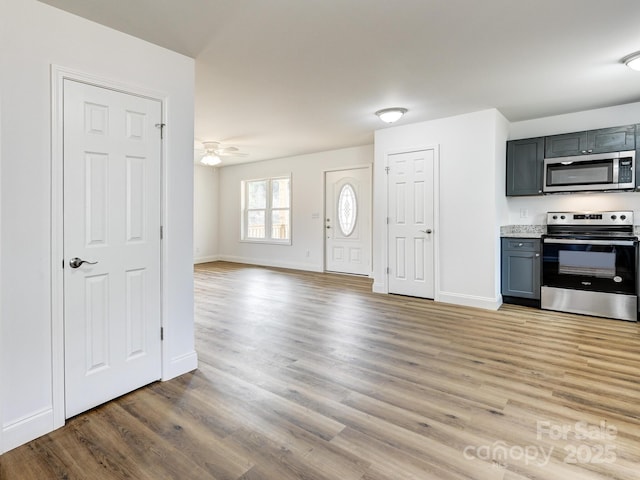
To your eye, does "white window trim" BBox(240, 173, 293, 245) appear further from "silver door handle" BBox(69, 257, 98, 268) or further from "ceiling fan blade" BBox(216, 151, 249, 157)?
"silver door handle" BBox(69, 257, 98, 268)

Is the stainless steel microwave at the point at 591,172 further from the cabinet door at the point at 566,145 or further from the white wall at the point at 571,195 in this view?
the white wall at the point at 571,195

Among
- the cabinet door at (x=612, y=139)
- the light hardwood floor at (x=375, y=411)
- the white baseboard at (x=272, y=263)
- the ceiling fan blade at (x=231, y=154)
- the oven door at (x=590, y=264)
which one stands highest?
the ceiling fan blade at (x=231, y=154)

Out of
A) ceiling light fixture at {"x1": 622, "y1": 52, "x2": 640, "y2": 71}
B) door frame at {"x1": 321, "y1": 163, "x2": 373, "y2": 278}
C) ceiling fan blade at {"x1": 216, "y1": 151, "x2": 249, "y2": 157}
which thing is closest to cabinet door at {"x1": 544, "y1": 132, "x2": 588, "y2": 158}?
ceiling light fixture at {"x1": 622, "y1": 52, "x2": 640, "y2": 71}

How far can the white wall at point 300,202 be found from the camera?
6989 mm

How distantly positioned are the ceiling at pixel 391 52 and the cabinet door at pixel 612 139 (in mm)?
335

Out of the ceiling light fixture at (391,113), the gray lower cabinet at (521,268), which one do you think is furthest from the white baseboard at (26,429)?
the gray lower cabinet at (521,268)

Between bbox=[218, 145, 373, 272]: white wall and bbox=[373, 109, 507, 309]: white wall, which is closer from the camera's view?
bbox=[373, 109, 507, 309]: white wall

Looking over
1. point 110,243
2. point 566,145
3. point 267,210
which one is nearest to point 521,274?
point 566,145

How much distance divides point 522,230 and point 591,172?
1040mm

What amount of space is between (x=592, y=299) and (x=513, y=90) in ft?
8.37

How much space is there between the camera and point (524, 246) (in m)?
4.38

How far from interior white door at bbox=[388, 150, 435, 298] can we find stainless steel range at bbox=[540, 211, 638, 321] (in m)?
1.41

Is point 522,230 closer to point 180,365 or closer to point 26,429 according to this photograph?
point 180,365

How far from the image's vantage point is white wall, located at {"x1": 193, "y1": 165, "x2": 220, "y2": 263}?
28.4 feet
